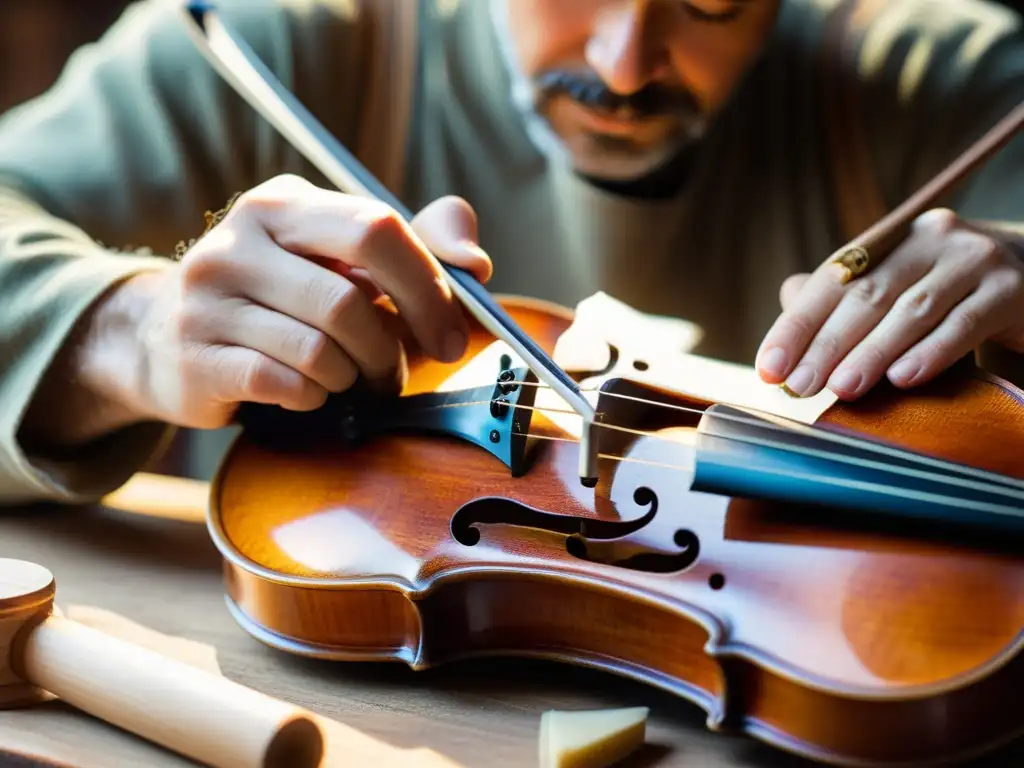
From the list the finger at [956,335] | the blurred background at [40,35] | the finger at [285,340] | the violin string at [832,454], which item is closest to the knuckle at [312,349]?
the finger at [285,340]

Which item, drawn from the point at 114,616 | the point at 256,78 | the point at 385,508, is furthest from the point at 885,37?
the point at 114,616

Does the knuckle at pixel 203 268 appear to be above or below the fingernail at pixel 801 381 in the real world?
above

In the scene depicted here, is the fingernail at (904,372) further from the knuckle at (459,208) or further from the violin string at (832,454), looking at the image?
the knuckle at (459,208)

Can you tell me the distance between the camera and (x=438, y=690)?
1.68ft

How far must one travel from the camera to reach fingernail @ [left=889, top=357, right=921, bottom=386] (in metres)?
0.53

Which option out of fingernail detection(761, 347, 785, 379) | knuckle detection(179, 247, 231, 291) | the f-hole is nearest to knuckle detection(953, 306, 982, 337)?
fingernail detection(761, 347, 785, 379)

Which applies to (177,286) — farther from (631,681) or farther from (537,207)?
(537,207)

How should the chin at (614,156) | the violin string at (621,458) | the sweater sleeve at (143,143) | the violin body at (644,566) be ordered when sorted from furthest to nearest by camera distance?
the chin at (614,156), the sweater sleeve at (143,143), the violin string at (621,458), the violin body at (644,566)

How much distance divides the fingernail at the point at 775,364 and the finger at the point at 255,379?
27cm

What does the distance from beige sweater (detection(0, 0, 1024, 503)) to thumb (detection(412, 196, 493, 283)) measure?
1.06 feet

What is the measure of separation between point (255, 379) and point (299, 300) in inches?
2.2

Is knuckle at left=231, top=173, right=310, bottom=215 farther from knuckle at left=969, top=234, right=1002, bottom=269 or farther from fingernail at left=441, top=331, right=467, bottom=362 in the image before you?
knuckle at left=969, top=234, right=1002, bottom=269

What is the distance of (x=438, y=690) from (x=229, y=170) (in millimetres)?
634

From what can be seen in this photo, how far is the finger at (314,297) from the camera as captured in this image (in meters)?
0.56
